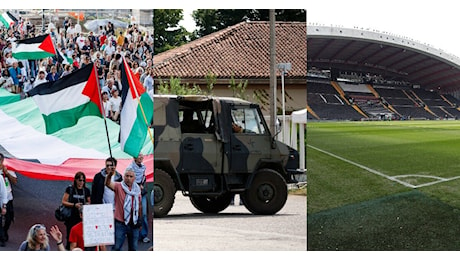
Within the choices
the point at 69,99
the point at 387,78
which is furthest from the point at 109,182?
the point at 387,78

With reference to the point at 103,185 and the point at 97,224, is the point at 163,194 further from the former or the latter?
the point at 97,224

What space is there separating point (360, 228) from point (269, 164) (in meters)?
1.63

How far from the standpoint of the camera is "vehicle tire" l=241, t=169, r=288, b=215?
25.2ft

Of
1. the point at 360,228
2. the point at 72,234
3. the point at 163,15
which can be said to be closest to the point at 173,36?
the point at 163,15

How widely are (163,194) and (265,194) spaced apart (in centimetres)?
117

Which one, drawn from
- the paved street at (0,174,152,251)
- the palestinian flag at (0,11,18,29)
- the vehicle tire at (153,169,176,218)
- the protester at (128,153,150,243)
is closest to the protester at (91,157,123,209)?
the protester at (128,153,150,243)

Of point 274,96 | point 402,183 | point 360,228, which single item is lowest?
point 360,228

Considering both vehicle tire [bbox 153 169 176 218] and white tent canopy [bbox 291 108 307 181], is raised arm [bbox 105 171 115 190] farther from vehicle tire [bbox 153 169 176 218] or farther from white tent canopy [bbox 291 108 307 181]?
white tent canopy [bbox 291 108 307 181]

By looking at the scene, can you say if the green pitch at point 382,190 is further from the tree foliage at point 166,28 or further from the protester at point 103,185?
the protester at point 103,185

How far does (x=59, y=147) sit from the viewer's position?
24.5ft

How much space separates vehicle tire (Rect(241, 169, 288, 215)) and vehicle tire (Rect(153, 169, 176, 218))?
829mm

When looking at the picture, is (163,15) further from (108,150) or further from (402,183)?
(402,183)

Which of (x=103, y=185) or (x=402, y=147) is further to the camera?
(x=402, y=147)

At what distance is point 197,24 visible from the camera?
7773 millimetres
